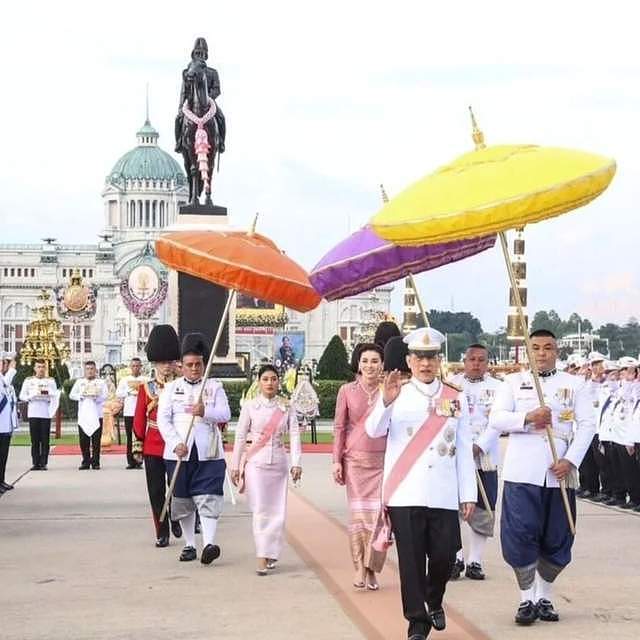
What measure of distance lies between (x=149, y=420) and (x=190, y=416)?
0.97 m

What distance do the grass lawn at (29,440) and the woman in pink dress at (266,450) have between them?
18862mm

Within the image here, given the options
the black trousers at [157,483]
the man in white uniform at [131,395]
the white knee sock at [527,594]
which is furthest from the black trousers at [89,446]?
the white knee sock at [527,594]

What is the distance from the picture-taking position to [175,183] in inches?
6713

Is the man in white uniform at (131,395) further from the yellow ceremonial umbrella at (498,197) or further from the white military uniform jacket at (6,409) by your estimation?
the yellow ceremonial umbrella at (498,197)

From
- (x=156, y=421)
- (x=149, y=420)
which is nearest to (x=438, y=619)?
(x=156, y=421)

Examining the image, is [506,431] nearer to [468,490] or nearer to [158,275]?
[468,490]

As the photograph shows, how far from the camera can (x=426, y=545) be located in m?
8.08

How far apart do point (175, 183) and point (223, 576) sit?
16157 cm

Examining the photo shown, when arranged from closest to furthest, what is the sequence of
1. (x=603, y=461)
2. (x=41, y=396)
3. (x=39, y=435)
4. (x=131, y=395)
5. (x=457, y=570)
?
(x=457, y=570)
(x=603, y=461)
(x=39, y=435)
(x=41, y=396)
(x=131, y=395)

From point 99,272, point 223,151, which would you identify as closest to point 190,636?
point 223,151

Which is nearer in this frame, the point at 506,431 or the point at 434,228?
the point at 434,228

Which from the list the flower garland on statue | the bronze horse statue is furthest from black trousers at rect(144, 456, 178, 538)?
the flower garland on statue

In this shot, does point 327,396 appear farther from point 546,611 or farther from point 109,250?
point 109,250

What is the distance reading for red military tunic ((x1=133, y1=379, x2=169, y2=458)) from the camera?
1216 cm
